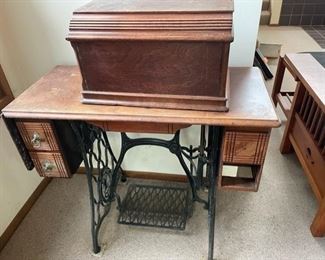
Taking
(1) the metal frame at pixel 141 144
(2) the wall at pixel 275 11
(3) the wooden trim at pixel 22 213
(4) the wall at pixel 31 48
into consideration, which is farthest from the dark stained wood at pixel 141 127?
(2) the wall at pixel 275 11

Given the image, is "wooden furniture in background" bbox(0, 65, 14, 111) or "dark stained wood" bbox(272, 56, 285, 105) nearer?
"wooden furniture in background" bbox(0, 65, 14, 111)

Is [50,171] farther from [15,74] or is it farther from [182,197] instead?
[182,197]

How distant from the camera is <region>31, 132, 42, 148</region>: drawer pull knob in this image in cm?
99

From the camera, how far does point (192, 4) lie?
816mm

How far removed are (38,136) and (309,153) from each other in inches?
52.8

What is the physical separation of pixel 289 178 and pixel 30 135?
4.82 ft

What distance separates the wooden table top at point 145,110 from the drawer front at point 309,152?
63 cm

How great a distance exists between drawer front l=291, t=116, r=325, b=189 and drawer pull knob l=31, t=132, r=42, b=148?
1.27 meters

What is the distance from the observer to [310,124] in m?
1.52

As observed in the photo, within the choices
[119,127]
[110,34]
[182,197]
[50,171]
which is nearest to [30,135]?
[50,171]

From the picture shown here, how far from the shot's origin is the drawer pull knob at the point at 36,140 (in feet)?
3.24

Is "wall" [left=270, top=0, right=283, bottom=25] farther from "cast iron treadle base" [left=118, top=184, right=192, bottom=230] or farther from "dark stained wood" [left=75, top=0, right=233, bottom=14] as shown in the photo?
"dark stained wood" [left=75, top=0, right=233, bottom=14]

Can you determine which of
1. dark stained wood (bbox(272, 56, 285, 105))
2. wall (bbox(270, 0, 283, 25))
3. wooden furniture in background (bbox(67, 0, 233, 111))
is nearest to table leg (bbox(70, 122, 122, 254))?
wooden furniture in background (bbox(67, 0, 233, 111))

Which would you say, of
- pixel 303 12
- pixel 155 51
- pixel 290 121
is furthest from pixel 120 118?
pixel 303 12
